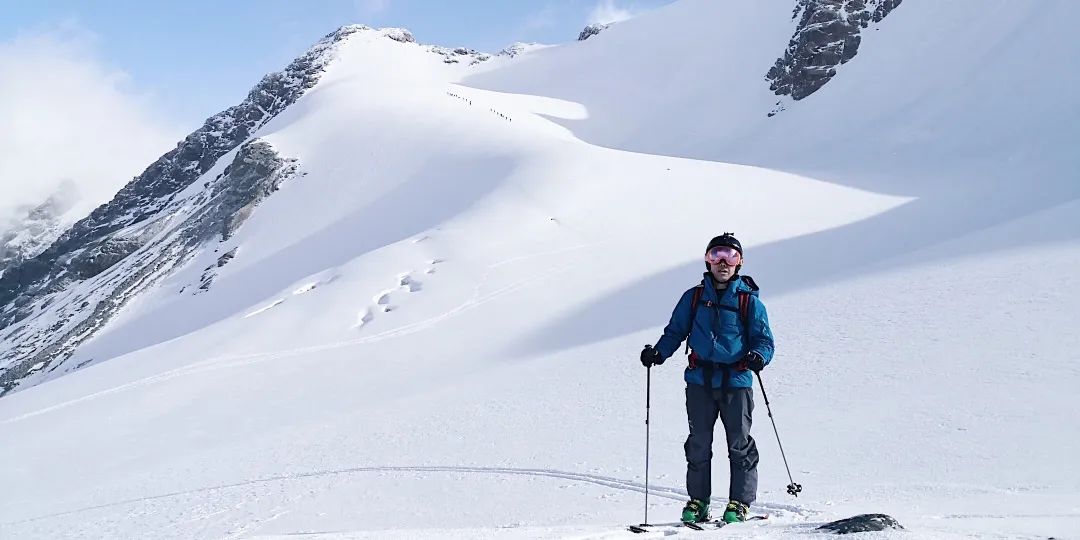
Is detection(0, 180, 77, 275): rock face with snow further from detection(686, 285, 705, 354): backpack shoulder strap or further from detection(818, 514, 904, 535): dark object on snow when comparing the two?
detection(818, 514, 904, 535): dark object on snow

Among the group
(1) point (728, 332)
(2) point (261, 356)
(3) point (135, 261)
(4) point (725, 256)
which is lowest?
(1) point (728, 332)

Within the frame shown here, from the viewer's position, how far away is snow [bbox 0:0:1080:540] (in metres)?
8.68

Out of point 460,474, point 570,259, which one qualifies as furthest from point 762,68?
point 460,474

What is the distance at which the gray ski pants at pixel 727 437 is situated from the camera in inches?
242

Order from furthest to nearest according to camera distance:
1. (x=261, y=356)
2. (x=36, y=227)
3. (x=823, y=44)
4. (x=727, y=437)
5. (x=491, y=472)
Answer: (x=36, y=227)
(x=823, y=44)
(x=261, y=356)
(x=491, y=472)
(x=727, y=437)

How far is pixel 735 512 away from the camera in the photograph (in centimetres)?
601

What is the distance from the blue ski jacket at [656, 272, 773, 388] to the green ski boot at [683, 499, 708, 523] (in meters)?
0.95

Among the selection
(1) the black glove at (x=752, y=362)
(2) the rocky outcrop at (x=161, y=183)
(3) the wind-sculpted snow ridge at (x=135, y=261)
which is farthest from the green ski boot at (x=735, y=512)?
(2) the rocky outcrop at (x=161, y=183)

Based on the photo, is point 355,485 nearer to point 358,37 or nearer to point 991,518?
point 991,518

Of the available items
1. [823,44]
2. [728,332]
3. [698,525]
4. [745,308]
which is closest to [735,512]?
[698,525]

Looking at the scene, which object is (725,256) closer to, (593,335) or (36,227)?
(593,335)

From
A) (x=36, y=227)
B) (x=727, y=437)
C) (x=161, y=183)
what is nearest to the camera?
(x=727, y=437)

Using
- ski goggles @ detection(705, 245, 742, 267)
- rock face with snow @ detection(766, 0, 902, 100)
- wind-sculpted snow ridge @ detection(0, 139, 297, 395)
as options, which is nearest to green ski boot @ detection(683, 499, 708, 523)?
ski goggles @ detection(705, 245, 742, 267)

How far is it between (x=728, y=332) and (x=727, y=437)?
2.85 ft
